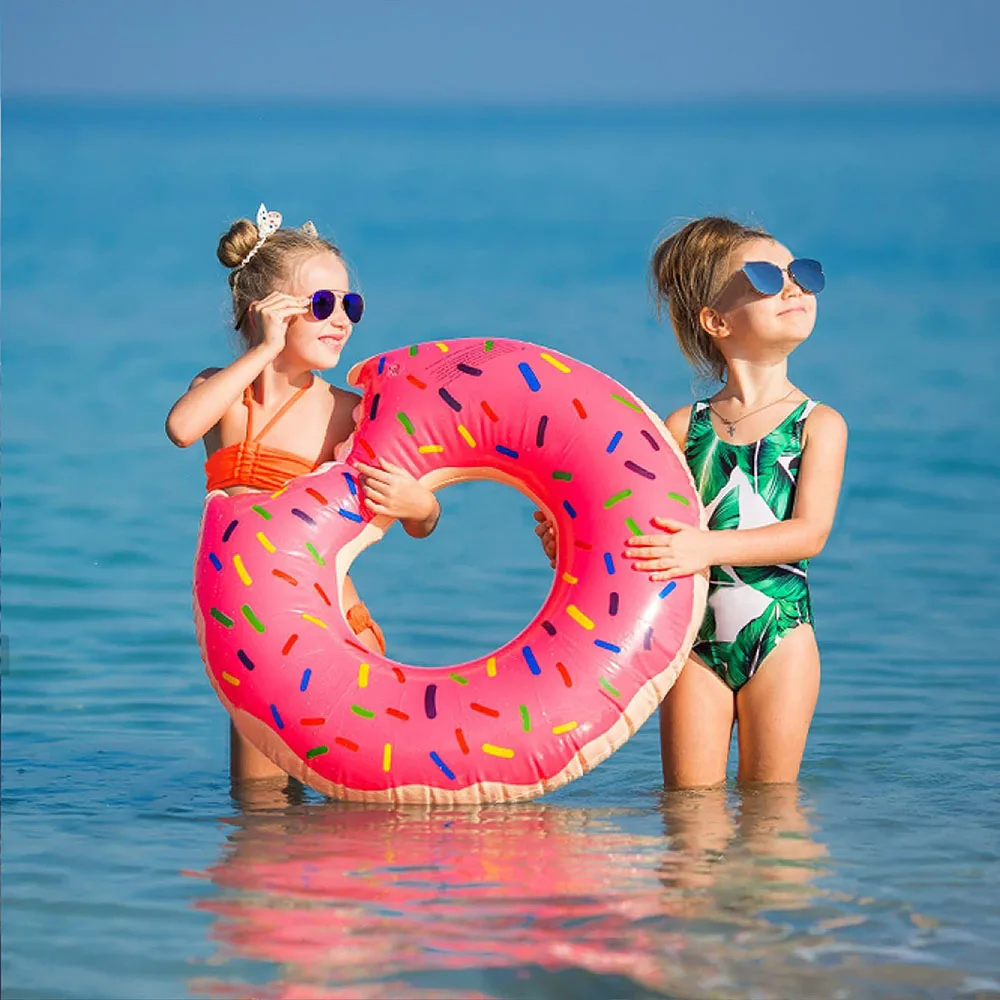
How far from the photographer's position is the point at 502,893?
308cm

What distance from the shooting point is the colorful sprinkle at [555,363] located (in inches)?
141

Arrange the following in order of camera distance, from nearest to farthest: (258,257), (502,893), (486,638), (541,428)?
1. (502,893)
2. (541,428)
3. (258,257)
4. (486,638)

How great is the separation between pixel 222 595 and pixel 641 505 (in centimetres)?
79

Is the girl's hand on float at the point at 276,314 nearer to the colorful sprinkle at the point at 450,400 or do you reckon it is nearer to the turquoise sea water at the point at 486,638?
the colorful sprinkle at the point at 450,400

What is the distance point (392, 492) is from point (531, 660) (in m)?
0.42

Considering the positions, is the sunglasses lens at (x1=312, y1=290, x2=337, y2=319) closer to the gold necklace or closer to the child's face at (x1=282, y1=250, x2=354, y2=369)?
the child's face at (x1=282, y1=250, x2=354, y2=369)

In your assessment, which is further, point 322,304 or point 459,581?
point 459,581

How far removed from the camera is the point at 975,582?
6.61 meters

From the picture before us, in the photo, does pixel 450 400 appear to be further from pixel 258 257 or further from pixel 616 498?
pixel 258 257

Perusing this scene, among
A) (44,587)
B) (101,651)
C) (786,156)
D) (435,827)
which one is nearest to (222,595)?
(435,827)

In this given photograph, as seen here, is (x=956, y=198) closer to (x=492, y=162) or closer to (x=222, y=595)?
(x=492, y=162)

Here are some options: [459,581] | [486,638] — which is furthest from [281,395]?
[459,581]

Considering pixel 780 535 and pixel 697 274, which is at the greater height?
pixel 697 274

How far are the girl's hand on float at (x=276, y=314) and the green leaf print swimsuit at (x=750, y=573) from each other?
2.81 ft
